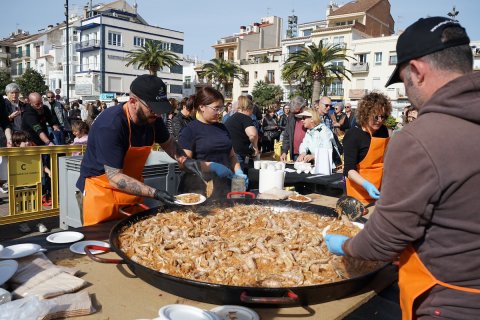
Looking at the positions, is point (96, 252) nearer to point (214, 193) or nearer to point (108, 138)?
point (108, 138)

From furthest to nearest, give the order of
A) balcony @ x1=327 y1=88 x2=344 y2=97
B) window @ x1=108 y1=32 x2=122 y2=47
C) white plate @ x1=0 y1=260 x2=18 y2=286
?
window @ x1=108 y1=32 x2=122 y2=47 < balcony @ x1=327 y1=88 x2=344 y2=97 < white plate @ x1=0 y1=260 x2=18 y2=286

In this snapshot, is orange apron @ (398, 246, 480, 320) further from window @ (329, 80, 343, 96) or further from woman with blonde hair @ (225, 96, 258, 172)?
window @ (329, 80, 343, 96)

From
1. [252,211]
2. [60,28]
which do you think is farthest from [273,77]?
[252,211]

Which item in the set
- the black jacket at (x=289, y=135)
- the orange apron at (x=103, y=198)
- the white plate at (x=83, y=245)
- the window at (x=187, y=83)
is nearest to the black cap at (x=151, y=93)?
the orange apron at (x=103, y=198)

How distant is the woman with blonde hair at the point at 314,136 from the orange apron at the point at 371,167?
2352mm

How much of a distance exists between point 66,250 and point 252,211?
127 centimetres

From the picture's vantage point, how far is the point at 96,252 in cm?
201

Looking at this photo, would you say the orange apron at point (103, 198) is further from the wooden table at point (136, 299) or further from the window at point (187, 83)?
the window at point (187, 83)

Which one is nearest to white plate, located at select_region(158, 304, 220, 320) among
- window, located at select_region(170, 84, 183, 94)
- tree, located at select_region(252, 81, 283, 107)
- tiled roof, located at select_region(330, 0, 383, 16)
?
tree, located at select_region(252, 81, 283, 107)

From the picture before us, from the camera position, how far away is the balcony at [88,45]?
47.5m

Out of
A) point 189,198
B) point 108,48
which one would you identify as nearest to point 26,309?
point 189,198

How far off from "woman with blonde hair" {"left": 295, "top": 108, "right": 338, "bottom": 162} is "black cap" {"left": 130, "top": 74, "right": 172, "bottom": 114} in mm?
3730

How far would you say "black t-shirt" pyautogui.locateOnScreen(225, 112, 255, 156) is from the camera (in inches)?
229

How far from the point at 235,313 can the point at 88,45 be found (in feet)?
177
